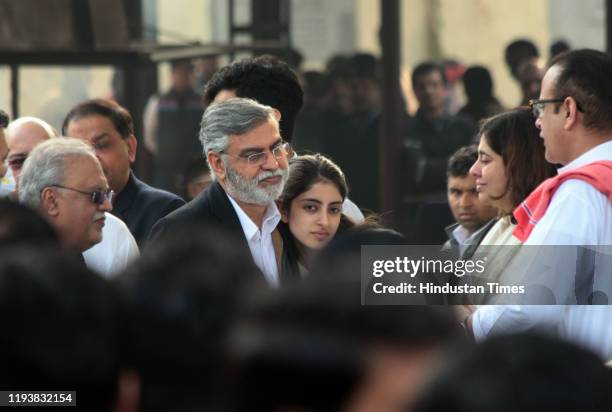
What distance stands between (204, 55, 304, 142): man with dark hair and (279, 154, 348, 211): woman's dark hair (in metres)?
0.19

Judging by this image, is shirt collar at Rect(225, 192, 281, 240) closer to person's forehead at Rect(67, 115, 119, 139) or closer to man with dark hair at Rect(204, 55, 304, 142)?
man with dark hair at Rect(204, 55, 304, 142)

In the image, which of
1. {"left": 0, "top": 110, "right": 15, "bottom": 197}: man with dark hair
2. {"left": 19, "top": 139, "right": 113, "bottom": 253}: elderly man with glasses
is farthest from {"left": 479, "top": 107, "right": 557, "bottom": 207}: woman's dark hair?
{"left": 0, "top": 110, "right": 15, "bottom": 197}: man with dark hair

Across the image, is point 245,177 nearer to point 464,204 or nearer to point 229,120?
point 229,120

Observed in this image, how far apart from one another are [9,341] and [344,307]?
0.46 metres

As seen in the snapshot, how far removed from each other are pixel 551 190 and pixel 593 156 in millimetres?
180

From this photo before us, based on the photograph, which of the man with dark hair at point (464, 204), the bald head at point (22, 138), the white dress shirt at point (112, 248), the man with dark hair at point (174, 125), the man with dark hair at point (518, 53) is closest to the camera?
the white dress shirt at point (112, 248)

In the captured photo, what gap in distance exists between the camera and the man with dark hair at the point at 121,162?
16.4ft

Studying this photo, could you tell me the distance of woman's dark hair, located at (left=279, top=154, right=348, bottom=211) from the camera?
4785mm

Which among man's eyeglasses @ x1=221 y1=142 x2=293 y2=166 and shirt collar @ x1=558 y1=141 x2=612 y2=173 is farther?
man's eyeglasses @ x1=221 y1=142 x2=293 y2=166

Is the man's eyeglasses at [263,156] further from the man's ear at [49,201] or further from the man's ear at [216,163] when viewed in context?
the man's ear at [49,201]

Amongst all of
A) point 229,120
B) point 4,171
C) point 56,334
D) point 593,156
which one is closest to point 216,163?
point 229,120

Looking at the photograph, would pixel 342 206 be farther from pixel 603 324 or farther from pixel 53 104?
pixel 53 104

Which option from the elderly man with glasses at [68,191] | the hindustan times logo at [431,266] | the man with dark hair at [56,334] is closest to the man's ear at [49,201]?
the elderly man with glasses at [68,191]

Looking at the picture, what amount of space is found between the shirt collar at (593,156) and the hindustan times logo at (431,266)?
429mm
